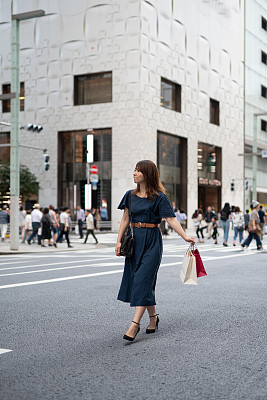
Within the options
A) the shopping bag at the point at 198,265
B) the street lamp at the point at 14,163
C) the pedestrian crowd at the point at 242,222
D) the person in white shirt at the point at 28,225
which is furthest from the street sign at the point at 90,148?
the shopping bag at the point at 198,265

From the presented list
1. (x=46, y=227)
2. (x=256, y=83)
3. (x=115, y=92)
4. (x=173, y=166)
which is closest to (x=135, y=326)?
(x=46, y=227)

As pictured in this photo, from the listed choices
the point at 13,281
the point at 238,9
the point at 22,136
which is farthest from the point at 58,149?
the point at 13,281

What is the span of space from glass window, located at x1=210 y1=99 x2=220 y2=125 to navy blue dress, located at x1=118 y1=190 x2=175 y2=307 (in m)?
45.3

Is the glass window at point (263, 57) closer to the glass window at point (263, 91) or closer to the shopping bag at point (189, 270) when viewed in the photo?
the glass window at point (263, 91)

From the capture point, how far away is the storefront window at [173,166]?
4284 cm

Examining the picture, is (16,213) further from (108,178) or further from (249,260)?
(108,178)

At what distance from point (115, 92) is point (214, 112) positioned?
548 inches

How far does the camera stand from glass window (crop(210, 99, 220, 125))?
50.2 meters

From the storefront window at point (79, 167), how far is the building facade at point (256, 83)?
19789 millimetres

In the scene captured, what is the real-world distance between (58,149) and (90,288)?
3339 cm

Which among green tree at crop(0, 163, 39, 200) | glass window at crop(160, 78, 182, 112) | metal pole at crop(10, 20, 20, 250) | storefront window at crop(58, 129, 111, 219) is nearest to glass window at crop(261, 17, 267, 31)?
glass window at crop(160, 78, 182, 112)

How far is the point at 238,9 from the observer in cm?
5519

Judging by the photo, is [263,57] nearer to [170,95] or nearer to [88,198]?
[170,95]

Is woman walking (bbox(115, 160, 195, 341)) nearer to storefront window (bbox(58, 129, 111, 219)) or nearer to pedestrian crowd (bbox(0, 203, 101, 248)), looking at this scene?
pedestrian crowd (bbox(0, 203, 101, 248))
